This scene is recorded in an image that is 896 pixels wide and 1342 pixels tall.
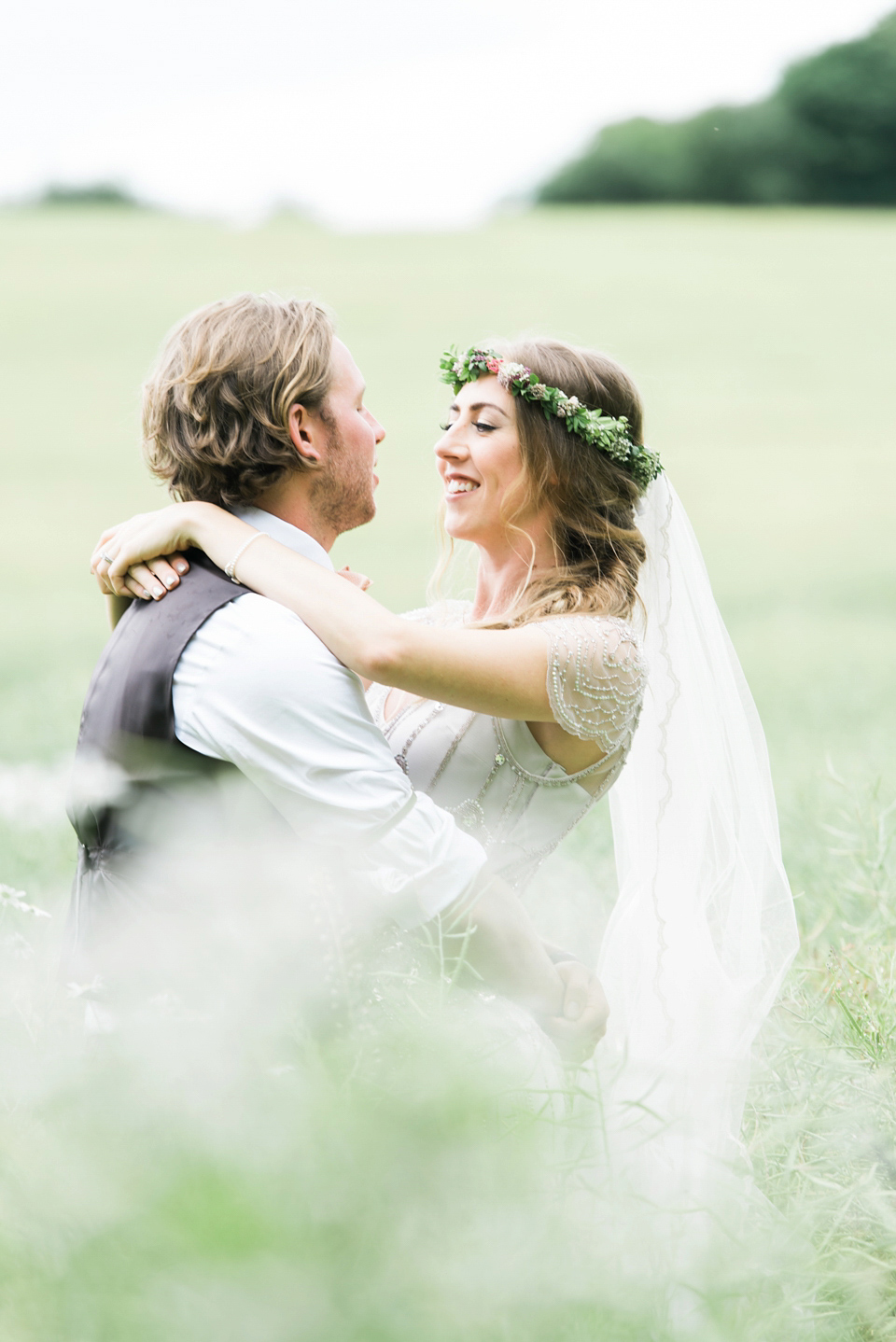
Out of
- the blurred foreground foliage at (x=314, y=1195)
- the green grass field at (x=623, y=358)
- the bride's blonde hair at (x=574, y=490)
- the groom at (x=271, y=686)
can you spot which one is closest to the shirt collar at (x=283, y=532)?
the groom at (x=271, y=686)

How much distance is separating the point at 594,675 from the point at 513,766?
425 mm

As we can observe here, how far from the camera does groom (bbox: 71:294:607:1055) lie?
247 centimetres

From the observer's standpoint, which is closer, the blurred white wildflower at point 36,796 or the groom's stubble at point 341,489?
the blurred white wildflower at point 36,796

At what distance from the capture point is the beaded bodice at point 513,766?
3.28 metres

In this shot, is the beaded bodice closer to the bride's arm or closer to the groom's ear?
the bride's arm

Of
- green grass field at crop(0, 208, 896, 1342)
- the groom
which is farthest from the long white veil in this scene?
the groom

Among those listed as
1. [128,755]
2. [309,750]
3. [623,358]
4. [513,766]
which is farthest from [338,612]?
[623,358]

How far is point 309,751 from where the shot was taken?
246cm

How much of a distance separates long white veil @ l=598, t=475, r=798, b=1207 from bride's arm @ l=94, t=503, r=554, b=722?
3.08 feet

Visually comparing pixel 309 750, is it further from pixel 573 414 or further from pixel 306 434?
pixel 573 414

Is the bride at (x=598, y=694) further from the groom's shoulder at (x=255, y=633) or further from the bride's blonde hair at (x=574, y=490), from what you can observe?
the groom's shoulder at (x=255, y=633)

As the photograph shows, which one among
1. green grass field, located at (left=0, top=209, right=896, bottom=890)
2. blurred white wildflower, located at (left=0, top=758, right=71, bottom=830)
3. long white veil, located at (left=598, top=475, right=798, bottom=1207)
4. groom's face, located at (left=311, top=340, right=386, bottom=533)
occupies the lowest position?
green grass field, located at (left=0, top=209, right=896, bottom=890)

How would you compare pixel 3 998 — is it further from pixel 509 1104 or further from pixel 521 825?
pixel 521 825

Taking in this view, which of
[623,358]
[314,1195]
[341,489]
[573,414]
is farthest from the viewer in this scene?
[623,358]
